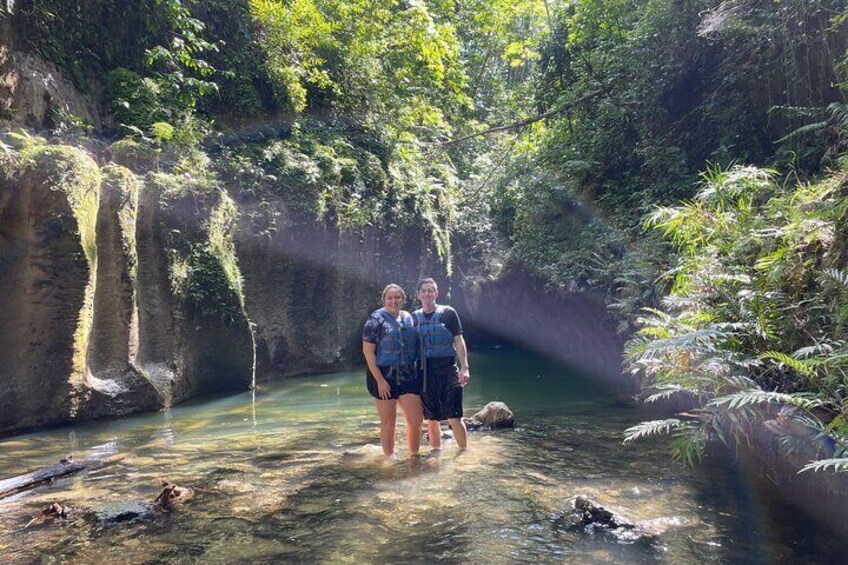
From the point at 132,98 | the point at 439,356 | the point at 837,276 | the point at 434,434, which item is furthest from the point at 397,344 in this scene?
the point at 132,98

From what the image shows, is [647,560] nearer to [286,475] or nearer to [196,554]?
[196,554]

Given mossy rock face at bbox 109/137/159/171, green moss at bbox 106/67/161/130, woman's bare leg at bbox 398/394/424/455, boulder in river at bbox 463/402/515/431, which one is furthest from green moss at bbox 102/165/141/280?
boulder in river at bbox 463/402/515/431

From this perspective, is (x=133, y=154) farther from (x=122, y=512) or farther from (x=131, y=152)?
(x=122, y=512)

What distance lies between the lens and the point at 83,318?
9008 millimetres

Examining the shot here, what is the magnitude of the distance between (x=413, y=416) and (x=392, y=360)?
2.35ft

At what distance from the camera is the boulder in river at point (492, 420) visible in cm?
872

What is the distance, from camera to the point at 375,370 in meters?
6.80

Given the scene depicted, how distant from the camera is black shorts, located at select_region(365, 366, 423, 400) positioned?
22.6 feet

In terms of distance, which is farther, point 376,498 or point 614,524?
point 376,498

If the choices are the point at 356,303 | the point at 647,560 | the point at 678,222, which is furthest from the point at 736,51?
the point at 647,560

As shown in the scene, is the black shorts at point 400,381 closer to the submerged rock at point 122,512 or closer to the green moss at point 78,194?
the submerged rock at point 122,512

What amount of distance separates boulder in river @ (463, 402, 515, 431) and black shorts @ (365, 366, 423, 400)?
2005 millimetres

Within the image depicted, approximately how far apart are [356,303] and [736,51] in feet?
33.8

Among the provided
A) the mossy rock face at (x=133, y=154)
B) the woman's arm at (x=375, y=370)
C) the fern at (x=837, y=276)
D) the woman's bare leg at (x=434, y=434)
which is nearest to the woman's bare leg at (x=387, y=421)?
the woman's arm at (x=375, y=370)
